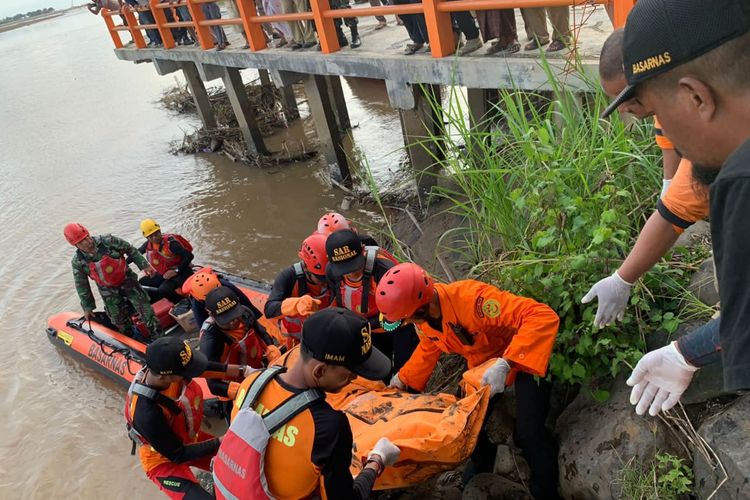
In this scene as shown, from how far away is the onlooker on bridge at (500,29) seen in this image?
510 cm

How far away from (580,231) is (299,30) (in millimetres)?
6094

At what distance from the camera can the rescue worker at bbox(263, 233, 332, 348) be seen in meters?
4.18

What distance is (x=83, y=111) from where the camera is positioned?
59.3ft

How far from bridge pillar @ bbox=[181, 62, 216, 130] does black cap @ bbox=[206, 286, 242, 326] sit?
8.30 m

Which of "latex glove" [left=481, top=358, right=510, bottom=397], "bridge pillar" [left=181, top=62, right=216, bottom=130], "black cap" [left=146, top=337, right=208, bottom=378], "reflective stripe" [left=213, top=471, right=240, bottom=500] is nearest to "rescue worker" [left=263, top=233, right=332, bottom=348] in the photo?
"black cap" [left=146, top=337, right=208, bottom=378]

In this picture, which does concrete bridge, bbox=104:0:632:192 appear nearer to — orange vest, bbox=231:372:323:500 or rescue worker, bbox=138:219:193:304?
orange vest, bbox=231:372:323:500

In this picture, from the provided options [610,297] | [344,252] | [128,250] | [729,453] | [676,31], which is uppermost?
[676,31]

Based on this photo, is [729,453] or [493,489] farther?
[493,489]

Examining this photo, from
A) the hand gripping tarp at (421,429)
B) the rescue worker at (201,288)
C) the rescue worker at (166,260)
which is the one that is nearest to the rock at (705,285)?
the hand gripping tarp at (421,429)

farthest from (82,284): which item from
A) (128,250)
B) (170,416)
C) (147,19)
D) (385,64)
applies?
(147,19)

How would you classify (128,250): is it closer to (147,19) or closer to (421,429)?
(421,429)

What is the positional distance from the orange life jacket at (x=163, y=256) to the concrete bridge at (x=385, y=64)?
2.92 m

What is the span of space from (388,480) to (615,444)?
114cm

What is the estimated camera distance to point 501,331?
303 centimetres
